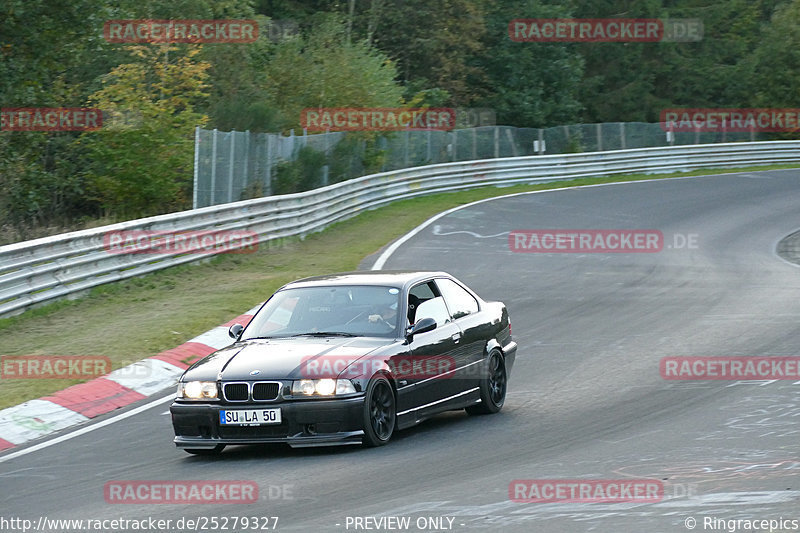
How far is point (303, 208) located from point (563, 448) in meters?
18.1

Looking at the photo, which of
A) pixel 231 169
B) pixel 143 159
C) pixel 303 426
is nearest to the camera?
pixel 303 426

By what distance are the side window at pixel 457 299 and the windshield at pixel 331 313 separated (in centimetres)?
82

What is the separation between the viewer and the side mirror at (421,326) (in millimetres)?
9656

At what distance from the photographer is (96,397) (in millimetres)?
11680

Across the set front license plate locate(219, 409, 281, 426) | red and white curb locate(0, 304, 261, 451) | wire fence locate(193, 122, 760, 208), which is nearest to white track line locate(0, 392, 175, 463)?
red and white curb locate(0, 304, 261, 451)

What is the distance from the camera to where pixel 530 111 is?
62781 mm

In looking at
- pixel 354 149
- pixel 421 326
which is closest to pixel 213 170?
pixel 354 149

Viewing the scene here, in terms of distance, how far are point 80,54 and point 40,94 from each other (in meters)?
2.67

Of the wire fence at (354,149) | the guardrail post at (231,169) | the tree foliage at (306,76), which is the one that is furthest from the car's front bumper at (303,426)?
the guardrail post at (231,169)

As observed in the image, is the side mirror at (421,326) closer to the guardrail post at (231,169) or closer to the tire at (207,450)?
the tire at (207,450)

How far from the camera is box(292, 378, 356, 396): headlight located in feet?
28.8

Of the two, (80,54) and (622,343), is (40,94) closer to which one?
(80,54)

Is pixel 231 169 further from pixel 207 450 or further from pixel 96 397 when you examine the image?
pixel 207 450

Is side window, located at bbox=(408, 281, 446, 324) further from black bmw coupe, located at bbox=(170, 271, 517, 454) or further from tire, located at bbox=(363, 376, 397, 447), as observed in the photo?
tire, located at bbox=(363, 376, 397, 447)
